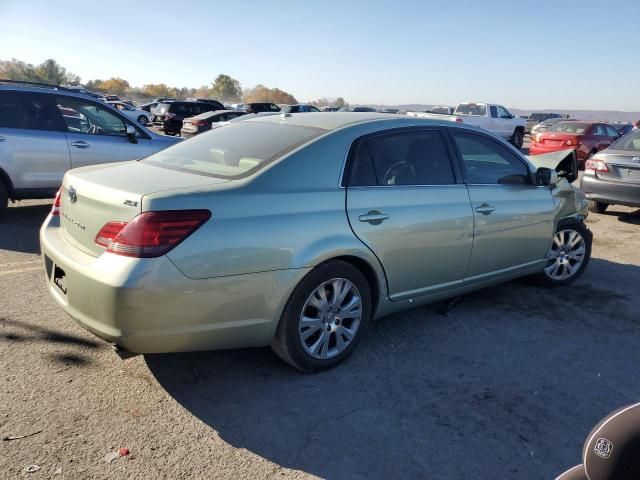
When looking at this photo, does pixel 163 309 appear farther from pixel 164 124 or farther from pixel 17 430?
pixel 164 124

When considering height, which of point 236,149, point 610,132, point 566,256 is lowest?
point 566,256

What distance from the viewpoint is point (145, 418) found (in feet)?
9.56

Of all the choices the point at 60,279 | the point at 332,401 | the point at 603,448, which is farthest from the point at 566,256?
the point at 60,279

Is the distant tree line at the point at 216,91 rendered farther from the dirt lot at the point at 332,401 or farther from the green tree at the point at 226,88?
the dirt lot at the point at 332,401

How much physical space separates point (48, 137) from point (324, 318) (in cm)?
551

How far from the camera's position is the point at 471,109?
24.9 metres

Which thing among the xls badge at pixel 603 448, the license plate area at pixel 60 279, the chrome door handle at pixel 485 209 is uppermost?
the chrome door handle at pixel 485 209

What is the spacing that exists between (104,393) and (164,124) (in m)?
24.5

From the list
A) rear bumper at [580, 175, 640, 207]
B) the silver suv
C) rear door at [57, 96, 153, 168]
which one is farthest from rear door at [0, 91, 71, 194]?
rear bumper at [580, 175, 640, 207]

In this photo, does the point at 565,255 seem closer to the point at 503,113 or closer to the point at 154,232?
the point at 154,232

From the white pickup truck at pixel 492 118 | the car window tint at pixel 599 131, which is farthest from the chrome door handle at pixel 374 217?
the white pickup truck at pixel 492 118

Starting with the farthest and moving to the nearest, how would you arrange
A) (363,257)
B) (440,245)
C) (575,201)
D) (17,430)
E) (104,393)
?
1. (575,201)
2. (440,245)
3. (363,257)
4. (104,393)
5. (17,430)

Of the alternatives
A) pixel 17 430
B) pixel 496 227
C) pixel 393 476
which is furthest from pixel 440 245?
pixel 17 430

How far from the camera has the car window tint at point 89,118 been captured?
735 centimetres
